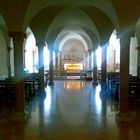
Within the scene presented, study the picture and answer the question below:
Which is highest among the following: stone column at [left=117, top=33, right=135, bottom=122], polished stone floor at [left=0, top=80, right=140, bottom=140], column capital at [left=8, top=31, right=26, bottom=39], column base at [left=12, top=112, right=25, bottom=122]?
column capital at [left=8, top=31, right=26, bottom=39]

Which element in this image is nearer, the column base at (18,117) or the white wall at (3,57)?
the column base at (18,117)

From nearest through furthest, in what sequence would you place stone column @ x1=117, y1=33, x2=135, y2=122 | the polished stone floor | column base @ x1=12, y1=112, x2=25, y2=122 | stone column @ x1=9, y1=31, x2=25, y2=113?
1. the polished stone floor
2. column base @ x1=12, y1=112, x2=25, y2=122
3. stone column @ x1=117, y1=33, x2=135, y2=122
4. stone column @ x1=9, y1=31, x2=25, y2=113

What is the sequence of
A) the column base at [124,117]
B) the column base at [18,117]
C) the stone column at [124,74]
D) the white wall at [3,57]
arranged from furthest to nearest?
the white wall at [3,57]
the stone column at [124,74]
the column base at [18,117]
the column base at [124,117]

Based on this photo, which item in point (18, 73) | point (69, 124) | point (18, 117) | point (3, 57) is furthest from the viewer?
point (3, 57)

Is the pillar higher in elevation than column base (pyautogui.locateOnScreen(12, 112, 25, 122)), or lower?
higher

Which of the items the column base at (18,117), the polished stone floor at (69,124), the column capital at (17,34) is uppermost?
the column capital at (17,34)

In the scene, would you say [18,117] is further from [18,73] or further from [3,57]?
[3,57]

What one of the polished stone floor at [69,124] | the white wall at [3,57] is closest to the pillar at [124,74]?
the polished stone floor at [69,124]

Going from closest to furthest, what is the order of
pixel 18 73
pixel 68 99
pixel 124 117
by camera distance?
pixel 124 117 → pixel 18 73 → pixel 68 99

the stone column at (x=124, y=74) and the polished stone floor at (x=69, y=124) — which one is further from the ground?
the stone column at (x=124, y=74)

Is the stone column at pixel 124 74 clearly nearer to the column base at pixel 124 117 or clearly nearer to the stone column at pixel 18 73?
the column base at pixel 124 117

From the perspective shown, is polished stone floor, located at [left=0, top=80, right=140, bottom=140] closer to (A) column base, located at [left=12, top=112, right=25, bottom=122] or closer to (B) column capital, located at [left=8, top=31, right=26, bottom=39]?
(A) column base, located at [left=12, top=112, right=25, bottom=122]

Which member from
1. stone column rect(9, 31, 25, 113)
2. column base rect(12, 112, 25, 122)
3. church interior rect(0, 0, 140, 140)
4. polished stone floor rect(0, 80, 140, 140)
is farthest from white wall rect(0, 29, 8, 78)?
column base rect(12, 112, 25, 122)

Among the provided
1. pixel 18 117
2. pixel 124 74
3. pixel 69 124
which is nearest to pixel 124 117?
A: pixel 124 74
